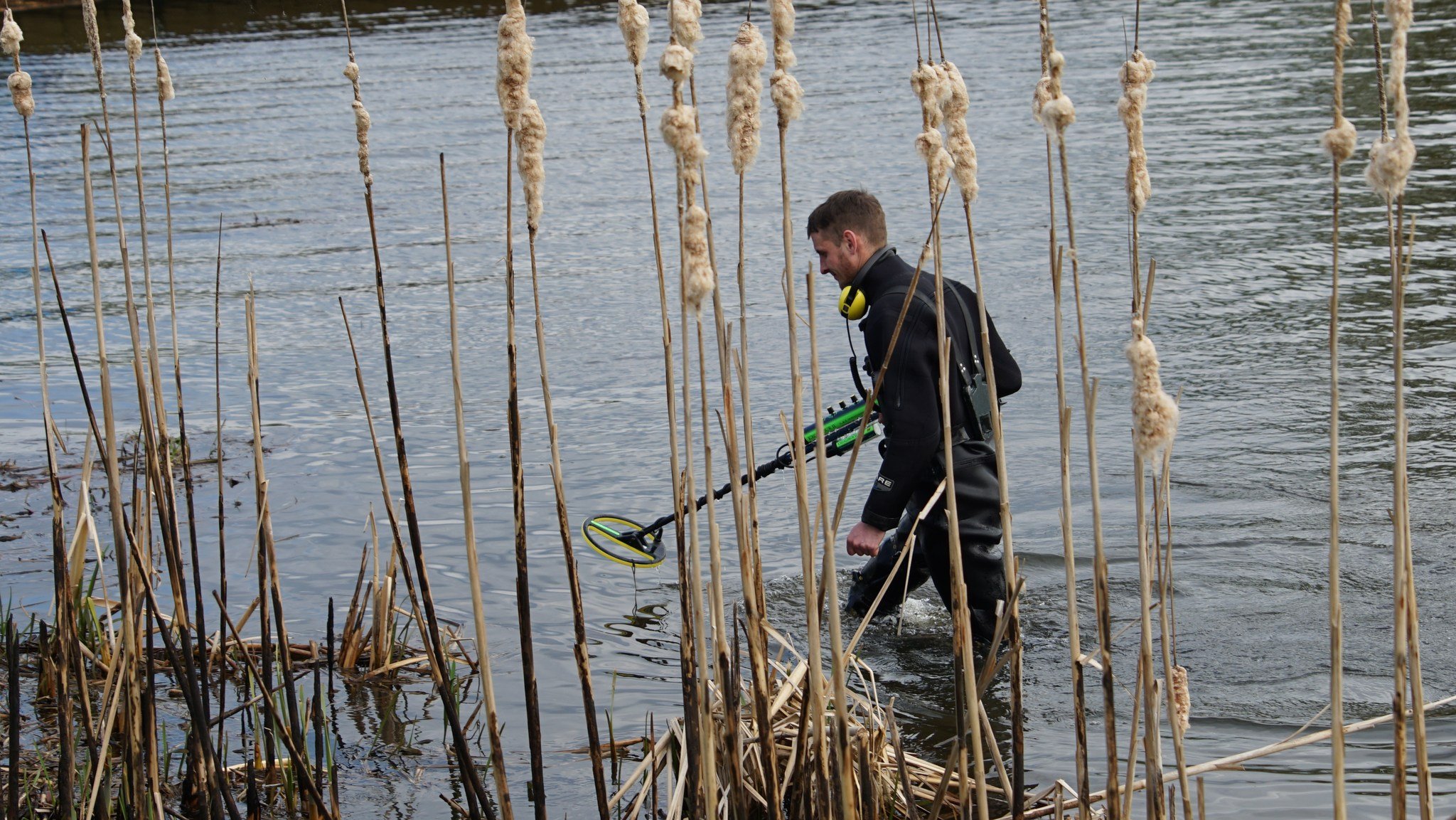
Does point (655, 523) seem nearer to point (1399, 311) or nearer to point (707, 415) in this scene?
point (707, 415)

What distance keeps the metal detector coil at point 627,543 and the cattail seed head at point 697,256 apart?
4073 millimetres

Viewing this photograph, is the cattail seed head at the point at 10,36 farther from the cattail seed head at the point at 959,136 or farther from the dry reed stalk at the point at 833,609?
the cattail seed head at the point at 959,136

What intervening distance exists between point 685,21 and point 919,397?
109 inches

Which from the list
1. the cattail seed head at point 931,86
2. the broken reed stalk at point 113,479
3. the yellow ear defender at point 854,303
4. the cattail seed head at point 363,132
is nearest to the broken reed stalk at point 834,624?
the cattail seed head at point 931,86

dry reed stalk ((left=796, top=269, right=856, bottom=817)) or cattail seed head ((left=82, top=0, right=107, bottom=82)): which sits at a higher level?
cattail seed head ((left=82, top=0, right=107, bottom=82))

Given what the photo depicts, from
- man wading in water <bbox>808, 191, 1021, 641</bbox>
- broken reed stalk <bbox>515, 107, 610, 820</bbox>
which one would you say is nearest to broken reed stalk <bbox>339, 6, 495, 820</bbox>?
broken reed stalk <bbox>515, 107, 610, 820</bbox>

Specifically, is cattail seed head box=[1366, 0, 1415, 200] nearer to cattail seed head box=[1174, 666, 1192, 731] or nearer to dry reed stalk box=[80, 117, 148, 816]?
cattail seed head box=[1174, 666, 1192, 731]

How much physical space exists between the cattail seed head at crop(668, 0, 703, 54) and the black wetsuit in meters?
2.55

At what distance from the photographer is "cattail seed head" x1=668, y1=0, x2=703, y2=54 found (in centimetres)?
241

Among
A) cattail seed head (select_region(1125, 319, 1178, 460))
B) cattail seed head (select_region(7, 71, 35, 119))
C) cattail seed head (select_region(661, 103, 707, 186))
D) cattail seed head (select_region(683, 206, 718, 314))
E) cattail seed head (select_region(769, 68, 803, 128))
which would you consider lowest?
cattail seed head (select_region(1125, 319, 1178, 460))

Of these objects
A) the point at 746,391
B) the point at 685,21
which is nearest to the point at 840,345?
the point at 746,391

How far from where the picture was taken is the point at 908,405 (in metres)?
5.01

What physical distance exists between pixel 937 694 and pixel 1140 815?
1.31 m

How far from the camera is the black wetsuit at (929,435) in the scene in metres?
4.97
